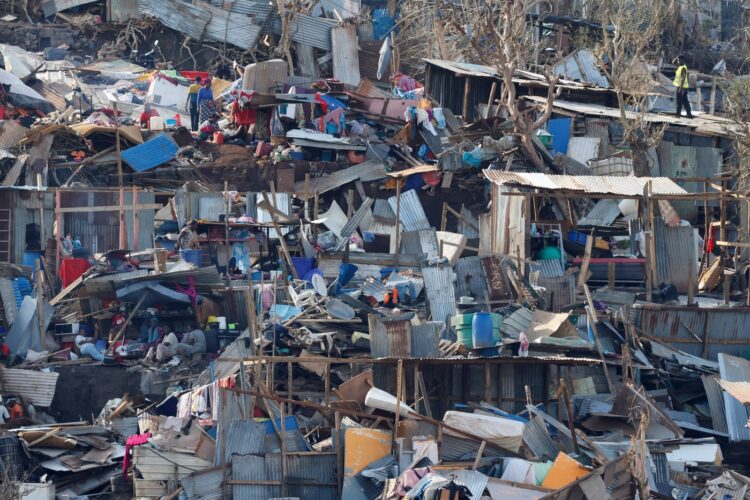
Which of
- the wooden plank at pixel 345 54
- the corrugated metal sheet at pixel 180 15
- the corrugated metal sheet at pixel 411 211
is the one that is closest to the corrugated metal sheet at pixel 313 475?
the corrugated metal sheet at pixel 411 211

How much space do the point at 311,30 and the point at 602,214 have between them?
10.3 m

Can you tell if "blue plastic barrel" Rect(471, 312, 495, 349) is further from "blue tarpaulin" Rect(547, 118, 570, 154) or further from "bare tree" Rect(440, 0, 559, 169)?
"blue tarpaulin" Rect(547, 118, 570, 154)

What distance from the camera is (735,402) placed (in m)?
17.7

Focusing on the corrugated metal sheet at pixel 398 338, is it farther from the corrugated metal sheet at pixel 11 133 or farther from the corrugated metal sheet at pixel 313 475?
the corrugated metal sheet at pixel 11 133

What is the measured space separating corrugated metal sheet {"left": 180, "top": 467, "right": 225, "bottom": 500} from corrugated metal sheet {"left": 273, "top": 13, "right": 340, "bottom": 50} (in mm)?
17346

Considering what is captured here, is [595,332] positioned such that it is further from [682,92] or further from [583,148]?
[682,92]

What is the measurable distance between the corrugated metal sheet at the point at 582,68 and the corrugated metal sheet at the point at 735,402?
1341cm

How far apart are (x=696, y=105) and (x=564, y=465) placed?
19.9 m

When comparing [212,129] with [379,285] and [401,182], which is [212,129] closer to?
[401,182]

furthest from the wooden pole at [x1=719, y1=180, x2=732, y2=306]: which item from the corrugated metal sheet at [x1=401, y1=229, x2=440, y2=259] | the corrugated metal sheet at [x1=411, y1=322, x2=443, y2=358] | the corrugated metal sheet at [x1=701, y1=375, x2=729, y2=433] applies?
the corrugated metal sheet at [x1=411, y1=322, x2=443, y2=358]

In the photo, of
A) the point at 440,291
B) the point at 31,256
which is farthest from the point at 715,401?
the point at 31,256

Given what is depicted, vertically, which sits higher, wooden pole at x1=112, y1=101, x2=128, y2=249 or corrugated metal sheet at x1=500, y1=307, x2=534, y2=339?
wooden pole at x1=112, y1=101, x2=128, y2=249

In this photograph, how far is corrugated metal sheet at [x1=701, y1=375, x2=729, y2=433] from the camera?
58.4 feet

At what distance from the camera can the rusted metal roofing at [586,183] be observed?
2030 centimetres
